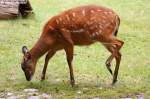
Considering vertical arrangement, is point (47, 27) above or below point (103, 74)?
A: above

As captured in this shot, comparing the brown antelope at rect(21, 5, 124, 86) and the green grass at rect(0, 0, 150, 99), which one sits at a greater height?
the brown antelope at rect(21, 5, 124, 86)

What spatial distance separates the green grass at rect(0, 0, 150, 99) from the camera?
827 centimetres

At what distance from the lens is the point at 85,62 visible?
10.8 metres

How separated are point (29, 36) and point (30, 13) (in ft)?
7.18

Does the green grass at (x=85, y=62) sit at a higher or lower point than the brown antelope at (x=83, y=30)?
lower

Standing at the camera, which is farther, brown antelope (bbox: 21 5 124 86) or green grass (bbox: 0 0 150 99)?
brown antelope (bbox: 21 5 124 86)

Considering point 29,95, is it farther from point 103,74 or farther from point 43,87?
point 103,74

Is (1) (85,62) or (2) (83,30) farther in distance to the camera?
(1) (85,62)

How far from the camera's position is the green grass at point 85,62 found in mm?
8266

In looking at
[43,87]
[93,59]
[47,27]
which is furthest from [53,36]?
[93,59]

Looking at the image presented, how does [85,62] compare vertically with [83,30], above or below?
below

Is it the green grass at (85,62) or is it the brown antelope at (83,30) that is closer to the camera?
the green grass at (85,62)

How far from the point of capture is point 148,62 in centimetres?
1079

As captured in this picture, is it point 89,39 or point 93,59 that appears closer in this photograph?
point 89,39
